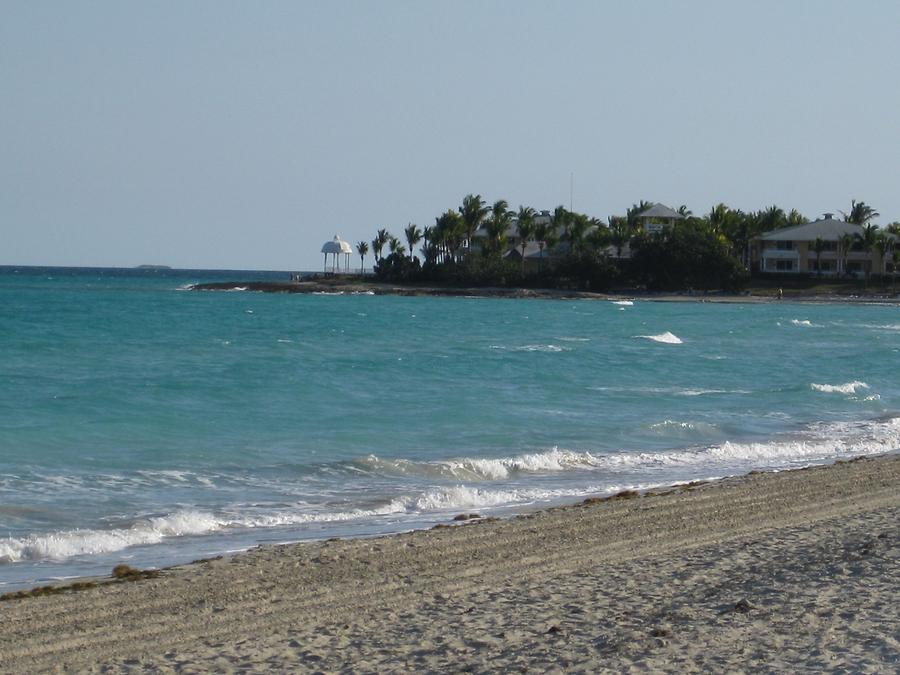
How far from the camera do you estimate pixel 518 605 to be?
9.30m

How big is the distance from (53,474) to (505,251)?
118 meters

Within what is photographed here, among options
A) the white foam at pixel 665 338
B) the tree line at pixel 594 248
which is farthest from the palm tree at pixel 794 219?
the white foam at pixel 665 338

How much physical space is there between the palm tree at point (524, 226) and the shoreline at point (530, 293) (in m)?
11.0


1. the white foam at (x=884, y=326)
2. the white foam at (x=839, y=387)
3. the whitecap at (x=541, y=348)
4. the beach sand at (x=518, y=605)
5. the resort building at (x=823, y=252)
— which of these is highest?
the resort building at (x=823, y=252)

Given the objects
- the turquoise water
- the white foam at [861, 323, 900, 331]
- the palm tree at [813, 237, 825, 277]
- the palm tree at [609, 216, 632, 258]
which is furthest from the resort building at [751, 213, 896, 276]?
the turquoise water

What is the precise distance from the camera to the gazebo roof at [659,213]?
137m

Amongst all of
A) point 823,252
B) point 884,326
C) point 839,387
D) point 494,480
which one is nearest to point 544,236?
point 823,252

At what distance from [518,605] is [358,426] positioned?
14.3 metres

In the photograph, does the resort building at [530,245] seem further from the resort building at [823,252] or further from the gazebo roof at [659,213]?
the resort building at [823,252]

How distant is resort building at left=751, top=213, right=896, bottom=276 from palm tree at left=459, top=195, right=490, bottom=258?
31859 millimetres

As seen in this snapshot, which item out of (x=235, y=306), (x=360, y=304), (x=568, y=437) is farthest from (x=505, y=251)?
(x=568, y=437)

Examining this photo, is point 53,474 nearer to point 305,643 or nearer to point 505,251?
point 305,643

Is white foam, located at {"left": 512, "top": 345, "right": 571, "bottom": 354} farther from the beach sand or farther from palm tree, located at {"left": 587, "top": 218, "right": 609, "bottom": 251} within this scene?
palm tree, located at {"left": 587, "top": 218, "right": 609, "bottom": 251}

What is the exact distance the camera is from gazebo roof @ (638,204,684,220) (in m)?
137
